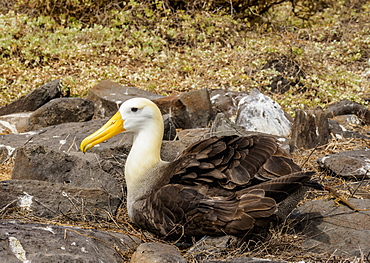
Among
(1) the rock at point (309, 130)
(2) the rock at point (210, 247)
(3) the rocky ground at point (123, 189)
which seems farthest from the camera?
(1) the rock at point (309, 130)

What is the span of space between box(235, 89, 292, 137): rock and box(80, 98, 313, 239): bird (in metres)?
2.58

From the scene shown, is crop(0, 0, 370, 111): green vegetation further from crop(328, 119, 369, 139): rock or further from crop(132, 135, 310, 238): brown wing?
crop(132, 135, 310, 238): brown wing

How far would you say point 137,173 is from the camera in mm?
3816

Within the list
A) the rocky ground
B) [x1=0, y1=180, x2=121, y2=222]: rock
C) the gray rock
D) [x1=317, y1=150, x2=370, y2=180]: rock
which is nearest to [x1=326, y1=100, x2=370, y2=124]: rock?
the rocky ground

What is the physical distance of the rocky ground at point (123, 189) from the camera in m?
2.99

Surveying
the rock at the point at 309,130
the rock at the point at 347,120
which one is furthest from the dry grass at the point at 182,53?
the rock at the point at 309,130

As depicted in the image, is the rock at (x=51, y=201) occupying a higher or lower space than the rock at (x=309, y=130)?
higher

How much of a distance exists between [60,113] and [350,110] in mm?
4018

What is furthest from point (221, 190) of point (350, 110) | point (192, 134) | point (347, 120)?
point (350, 110)

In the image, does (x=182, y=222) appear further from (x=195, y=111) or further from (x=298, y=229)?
(x=195, y=111)

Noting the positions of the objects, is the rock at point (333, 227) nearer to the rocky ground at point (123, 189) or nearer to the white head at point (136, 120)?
the rocky ground at point (123, 189)

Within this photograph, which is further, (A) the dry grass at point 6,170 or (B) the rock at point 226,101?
(B) the rock at point 226,101

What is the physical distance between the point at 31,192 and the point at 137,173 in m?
0.77

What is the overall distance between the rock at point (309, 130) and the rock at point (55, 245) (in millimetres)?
3168
